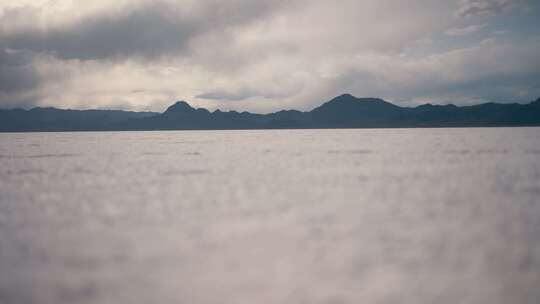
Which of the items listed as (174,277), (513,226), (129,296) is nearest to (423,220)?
(513,226)

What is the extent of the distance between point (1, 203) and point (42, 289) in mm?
13698

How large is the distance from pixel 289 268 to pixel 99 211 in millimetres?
10703

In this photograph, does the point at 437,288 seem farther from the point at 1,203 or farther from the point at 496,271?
the point at 1,203

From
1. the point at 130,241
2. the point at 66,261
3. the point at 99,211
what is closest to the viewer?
the point at 66,261

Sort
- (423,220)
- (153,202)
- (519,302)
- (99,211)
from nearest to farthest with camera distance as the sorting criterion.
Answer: (519,302)
(423,220)
(99,211)
(153,202)

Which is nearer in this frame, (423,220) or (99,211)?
(423,220)

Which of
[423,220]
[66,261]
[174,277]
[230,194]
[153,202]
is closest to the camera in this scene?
[174,277]

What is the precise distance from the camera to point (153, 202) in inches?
717

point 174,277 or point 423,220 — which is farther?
point 423,220

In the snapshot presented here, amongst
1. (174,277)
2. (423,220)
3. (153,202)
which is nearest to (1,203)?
(153,202)

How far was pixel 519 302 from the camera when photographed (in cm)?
749

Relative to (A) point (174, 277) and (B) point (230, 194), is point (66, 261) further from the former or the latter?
(B) point (230, 194)

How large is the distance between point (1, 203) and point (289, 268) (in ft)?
55.6

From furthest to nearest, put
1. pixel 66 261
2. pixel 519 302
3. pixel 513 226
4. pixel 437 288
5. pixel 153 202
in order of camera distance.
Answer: pixel 153 202 → pixel 513 226 → pixel 66 261 → pixel 437 288 → pixel 519 302
